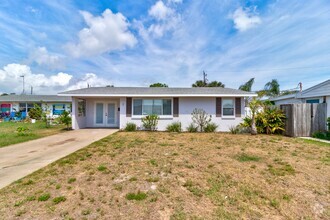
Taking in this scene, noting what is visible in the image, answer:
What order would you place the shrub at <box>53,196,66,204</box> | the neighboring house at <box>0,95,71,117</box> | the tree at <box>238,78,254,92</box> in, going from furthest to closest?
the tree at <box>238,78,254,92</box>
the neighboring house at <box>0,95,71,117</box>
the shrub at <box>53,196,66,204</box>

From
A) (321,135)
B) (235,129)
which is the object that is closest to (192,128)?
(235,129)

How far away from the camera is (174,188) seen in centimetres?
383

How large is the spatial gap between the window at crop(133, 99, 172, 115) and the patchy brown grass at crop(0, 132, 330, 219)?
24.4 feet

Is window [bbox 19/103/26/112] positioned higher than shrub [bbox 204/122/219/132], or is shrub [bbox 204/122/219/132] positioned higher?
window [bbox 19/103/26/112]

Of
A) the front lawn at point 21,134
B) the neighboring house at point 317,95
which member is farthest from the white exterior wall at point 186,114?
the neighboring house at point 317,95

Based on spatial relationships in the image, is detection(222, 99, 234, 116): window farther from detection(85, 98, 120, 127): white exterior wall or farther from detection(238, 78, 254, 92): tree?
detection(238, 78, 254, 92): tree

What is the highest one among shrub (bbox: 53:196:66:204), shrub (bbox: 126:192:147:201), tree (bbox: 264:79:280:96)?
tree (bbox: 264:79:280:96)

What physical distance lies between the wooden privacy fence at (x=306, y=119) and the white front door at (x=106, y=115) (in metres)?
12.9

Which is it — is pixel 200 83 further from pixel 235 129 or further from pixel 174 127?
pixel 174 127

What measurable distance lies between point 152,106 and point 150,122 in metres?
1.34

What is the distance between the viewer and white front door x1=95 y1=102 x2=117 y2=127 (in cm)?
1528

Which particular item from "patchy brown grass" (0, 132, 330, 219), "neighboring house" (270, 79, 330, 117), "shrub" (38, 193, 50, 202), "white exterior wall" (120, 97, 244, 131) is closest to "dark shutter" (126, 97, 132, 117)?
"white exterior wall" (120, 97, 244, 131)

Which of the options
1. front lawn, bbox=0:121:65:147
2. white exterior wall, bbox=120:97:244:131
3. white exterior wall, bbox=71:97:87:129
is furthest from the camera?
white exterior wall, bbox=71:97:87:129

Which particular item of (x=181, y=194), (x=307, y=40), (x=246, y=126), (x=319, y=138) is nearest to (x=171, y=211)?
(x=181, y=194)
